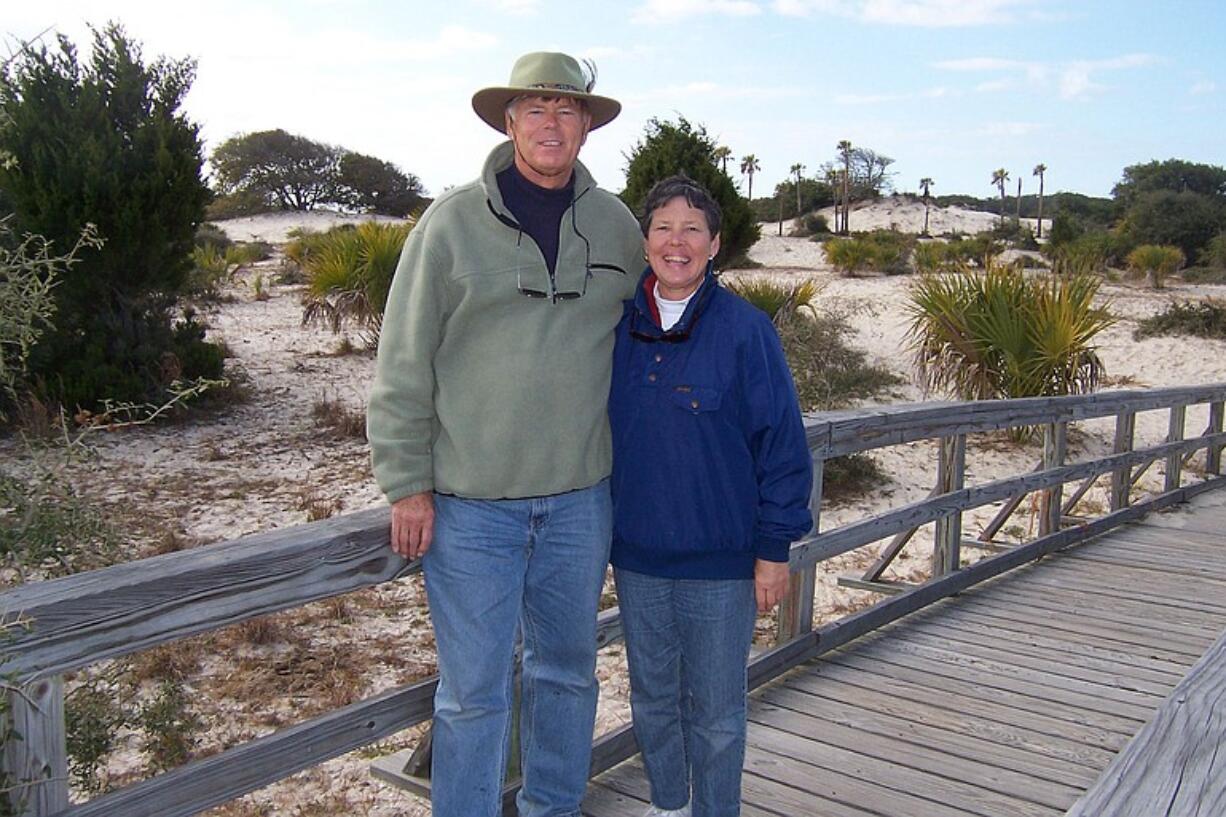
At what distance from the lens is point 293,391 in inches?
434

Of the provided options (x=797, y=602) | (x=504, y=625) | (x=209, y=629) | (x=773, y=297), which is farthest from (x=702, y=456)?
(x=773, y=297)

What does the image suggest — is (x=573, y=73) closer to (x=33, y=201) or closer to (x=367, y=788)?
(x=367, y=788)

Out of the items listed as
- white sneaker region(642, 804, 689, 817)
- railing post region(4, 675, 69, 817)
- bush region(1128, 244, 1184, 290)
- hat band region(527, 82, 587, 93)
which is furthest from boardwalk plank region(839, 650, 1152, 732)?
bush region(1128, 244, 1184, 290)

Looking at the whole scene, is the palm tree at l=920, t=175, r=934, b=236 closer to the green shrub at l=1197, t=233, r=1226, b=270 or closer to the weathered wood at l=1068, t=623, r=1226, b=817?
the green shrub at l=1197, t=233, r=1226, b=270

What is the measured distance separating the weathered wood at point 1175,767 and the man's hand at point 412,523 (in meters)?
1.35

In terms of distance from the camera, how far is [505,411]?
2236mm

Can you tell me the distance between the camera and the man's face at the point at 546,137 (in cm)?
230

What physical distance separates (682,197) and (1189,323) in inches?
612

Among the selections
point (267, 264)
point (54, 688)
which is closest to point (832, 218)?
point (267, 264)

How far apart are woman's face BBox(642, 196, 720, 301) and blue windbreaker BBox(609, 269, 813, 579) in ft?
0.15

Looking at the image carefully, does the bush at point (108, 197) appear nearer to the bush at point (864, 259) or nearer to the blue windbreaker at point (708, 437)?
the blue windbreaker at point (708, 437)

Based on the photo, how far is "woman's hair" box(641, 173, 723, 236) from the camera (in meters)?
2.37

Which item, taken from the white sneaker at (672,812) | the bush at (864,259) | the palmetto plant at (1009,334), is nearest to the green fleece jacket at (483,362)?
the white sneaker at (672,812)

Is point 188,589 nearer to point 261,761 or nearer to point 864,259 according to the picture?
point 261,761
